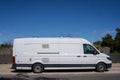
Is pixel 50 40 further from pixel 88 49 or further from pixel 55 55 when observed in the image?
pixel 88 49

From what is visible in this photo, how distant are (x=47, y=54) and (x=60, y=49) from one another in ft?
3.47

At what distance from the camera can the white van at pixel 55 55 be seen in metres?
19.0

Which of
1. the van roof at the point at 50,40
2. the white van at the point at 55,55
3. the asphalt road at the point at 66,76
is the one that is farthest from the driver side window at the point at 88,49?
the asphalt road at the point at 66,76

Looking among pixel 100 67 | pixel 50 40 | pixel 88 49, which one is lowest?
pixel 100 67

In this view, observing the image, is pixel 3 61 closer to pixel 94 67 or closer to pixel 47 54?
pixel 47 54

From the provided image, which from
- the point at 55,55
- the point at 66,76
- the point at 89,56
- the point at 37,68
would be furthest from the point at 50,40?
the point at 66,76

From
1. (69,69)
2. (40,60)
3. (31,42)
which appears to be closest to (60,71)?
(69,69)

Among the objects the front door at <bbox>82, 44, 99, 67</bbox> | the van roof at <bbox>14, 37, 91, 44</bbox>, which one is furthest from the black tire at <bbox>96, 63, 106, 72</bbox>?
the van roof at <bbox>14, 37, 91, 44</bbox>

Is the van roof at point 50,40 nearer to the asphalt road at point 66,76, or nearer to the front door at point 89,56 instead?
the front door at point 89,56

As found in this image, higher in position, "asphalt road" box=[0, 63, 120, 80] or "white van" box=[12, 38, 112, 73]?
"white van" box=[12, 38, 112, 73]

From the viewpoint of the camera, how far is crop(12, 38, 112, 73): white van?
1898 cm

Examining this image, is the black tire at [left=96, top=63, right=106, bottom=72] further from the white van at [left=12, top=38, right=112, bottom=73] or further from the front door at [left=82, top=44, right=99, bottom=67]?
the front door at [left=82, top=44, right=99, bottom=67]

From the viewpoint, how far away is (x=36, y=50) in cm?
1914

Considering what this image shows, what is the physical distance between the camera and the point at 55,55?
19.1 meters
